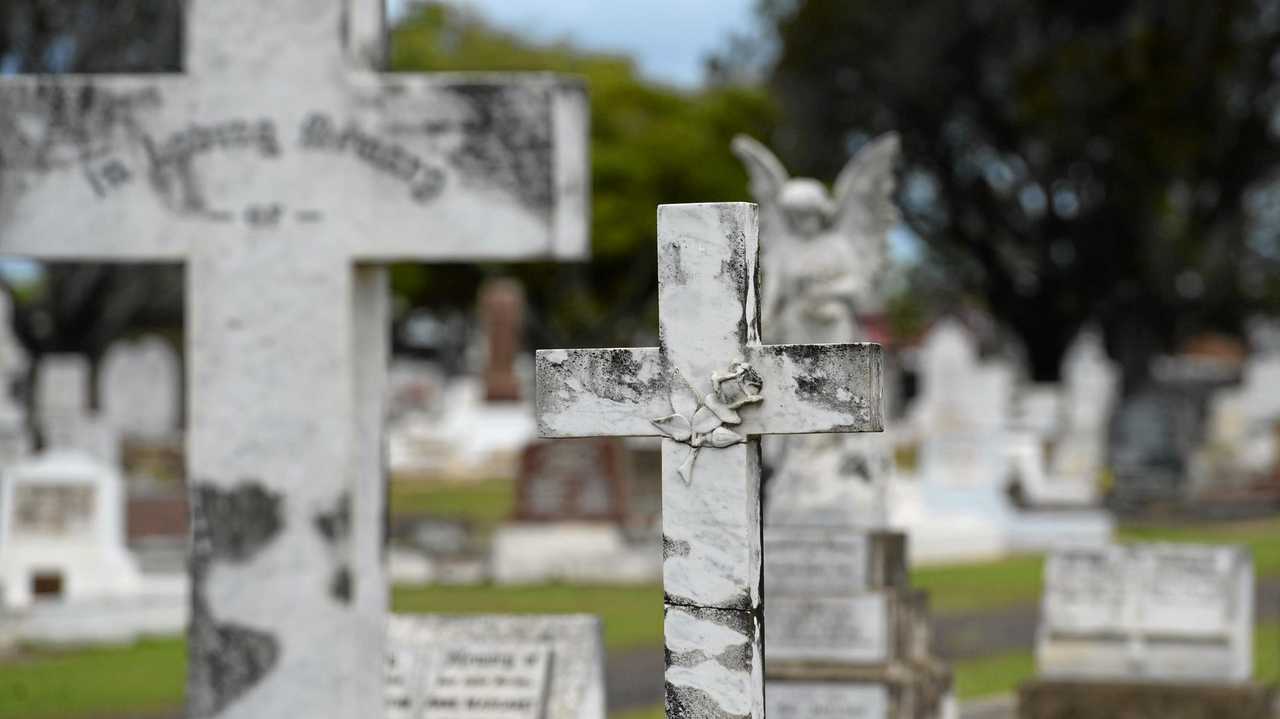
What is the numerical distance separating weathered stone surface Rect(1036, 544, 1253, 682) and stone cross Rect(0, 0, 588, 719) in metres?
5.44

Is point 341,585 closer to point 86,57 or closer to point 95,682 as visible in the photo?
point 95,682

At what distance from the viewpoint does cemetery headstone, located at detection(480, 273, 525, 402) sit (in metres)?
38.2

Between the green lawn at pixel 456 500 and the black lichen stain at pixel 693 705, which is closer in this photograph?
the black lichen stain at pixel 693 705

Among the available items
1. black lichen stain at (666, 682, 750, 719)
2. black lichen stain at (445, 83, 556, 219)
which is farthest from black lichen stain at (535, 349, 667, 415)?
black lichen stain at (445, 83, 556, 219)

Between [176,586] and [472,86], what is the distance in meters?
10.2

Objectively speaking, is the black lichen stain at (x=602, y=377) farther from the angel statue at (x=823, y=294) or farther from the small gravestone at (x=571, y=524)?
the small gravestone at (x=571, y=524)

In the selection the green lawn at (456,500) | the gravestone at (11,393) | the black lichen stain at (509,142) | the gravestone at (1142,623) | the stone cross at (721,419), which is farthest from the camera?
the green lawn at (456,500)

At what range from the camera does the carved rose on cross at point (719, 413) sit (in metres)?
4.81

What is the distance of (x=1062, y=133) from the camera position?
33.3 metres

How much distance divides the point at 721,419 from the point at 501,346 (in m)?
34.2

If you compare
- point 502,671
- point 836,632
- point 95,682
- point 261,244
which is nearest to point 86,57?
point 95,682

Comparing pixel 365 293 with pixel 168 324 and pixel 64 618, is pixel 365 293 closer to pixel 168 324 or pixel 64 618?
pixel 64 618

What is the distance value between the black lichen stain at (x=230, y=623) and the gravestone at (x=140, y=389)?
2988cm

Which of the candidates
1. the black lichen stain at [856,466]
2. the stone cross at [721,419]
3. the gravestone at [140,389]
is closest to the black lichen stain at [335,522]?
the stone cross at [721,419]
